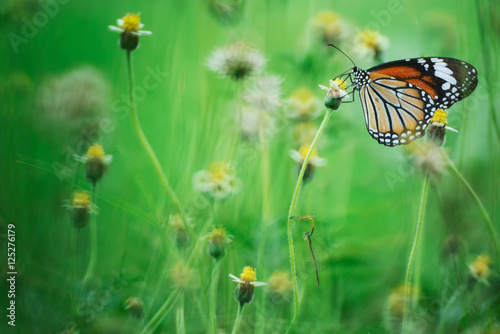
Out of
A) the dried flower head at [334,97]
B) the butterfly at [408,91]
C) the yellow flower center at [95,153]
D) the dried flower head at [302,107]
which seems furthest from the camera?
the dried flower head at [302,107]

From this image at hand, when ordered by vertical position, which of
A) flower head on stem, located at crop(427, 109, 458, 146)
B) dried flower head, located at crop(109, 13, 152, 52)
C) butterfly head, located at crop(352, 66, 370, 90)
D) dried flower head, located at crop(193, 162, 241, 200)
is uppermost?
butterfly head, located at crop(352, 66, 370, 90)

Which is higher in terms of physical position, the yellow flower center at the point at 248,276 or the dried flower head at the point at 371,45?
the dried flower head at the point at 371,45

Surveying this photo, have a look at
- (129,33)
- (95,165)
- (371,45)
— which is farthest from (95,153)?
(371,45)

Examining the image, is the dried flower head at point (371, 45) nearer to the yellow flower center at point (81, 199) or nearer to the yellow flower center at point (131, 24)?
the yellow flower center at point (131, 24)

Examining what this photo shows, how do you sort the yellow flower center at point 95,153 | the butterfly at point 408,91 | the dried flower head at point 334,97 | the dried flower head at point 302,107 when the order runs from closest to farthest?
the dried flower head at point 334,97 < the yellow flower center at point 95,153 < the butterfly at point 408,91 < the dried flower head at point 302,107

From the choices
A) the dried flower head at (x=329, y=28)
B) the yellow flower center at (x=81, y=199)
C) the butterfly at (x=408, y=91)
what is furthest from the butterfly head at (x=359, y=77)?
the yellow flower center at (x=81, y=199)

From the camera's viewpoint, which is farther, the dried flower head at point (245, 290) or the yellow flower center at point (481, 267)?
the yellow flower center at point (481, 267)

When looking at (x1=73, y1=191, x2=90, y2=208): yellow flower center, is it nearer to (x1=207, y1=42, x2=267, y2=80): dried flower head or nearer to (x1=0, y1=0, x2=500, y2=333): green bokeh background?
(x1=0, y1=0, x2=500, y2=333): green bokeh background

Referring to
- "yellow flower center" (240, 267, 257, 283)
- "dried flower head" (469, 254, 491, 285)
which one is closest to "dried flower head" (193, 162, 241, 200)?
"yellow flower center" (240, 267, 257, 283)
